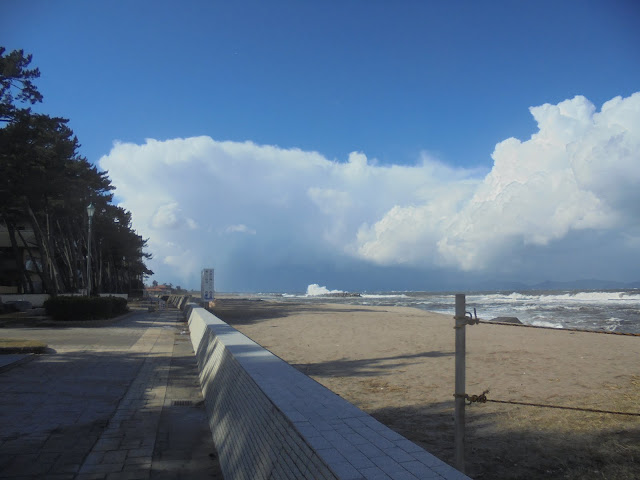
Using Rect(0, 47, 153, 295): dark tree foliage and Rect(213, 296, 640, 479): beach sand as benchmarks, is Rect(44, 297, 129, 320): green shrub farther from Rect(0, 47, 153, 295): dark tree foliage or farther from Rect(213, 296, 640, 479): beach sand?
Rect(213, 296, 640, 479): beach sand

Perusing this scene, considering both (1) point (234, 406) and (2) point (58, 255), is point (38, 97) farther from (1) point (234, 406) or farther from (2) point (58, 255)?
(2) point (58, 255)

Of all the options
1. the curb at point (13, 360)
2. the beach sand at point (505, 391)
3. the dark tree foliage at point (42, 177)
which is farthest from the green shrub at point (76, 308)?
the curb at point (13, 360)

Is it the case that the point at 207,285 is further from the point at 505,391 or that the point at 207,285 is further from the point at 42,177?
the point at 505,391

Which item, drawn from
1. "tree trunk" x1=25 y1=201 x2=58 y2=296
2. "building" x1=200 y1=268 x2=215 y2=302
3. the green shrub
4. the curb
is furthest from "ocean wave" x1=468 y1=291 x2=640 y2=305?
the curb

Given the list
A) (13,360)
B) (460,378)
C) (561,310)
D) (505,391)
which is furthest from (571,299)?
(460,378)

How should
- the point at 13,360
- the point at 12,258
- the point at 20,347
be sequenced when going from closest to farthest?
1. the point at 13,360
2. the point at 20,347
3. the point at 12,258

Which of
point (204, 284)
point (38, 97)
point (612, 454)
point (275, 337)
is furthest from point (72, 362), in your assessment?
point (204, 284)

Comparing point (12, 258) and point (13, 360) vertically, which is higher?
point (12, 258)

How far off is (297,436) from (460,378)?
1366mm

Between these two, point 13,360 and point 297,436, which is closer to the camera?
point 297,436

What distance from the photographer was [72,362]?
10062 mm

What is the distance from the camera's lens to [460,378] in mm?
3492

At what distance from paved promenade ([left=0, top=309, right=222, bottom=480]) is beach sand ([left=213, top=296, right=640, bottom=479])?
90.2 inches

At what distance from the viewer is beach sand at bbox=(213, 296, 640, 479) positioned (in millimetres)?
4645
